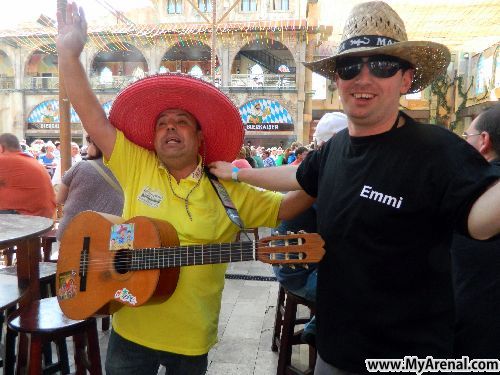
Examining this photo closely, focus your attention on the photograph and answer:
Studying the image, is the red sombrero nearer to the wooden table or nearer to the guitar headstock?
the guitar headstock

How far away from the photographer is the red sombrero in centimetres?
200

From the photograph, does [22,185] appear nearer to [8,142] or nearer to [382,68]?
[8,142]

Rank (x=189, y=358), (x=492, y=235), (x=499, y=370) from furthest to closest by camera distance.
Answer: (x=189, y=358), (x=499, y=370), (x=492, y=235)

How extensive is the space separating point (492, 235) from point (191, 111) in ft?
4.71

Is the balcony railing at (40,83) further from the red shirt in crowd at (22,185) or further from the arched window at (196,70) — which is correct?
the red shirt in crowd at (22,185)

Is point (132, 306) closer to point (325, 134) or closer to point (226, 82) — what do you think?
point (325, 134)

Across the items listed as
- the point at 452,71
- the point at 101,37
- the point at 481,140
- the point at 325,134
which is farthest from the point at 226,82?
the point at 481,140

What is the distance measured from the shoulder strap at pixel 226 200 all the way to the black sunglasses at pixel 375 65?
760mm

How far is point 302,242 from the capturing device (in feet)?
5.38

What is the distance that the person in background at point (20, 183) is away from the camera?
15.4ft

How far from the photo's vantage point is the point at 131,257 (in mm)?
1883

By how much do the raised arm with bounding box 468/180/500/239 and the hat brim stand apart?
0.55 meters

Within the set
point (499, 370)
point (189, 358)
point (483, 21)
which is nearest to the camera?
point (499, 370)

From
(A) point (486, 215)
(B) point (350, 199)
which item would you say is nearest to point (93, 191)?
(B) point (350, 199)
